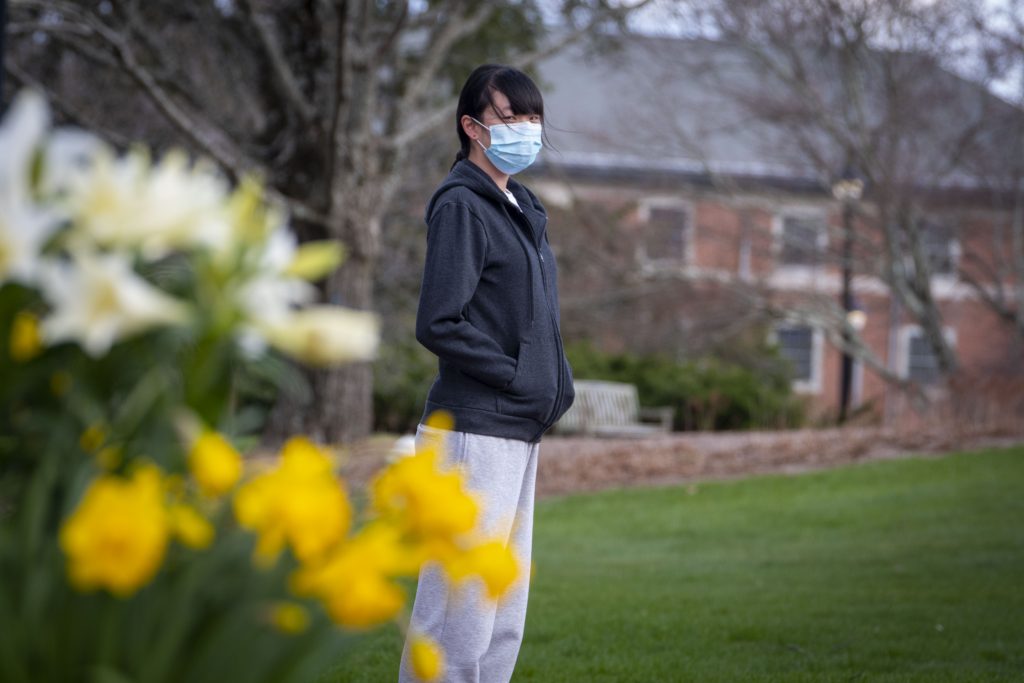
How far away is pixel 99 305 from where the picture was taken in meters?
1.38

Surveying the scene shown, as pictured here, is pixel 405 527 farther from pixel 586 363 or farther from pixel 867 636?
pixel 586 363

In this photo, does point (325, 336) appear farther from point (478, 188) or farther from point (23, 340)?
point (478, 188)

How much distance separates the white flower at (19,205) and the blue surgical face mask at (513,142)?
7.61ft

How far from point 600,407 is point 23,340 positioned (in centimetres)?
1860

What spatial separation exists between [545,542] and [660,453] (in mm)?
5147

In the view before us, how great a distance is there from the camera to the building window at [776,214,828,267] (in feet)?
67.4

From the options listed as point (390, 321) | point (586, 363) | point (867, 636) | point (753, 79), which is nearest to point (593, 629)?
point (867, 636)

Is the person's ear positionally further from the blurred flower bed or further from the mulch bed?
the mulch bed

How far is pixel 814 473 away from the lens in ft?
47.0

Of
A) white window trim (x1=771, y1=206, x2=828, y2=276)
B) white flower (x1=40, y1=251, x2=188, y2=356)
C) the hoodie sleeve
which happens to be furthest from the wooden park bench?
white flower (x1=40, y1=251, x2=188, y2=356)

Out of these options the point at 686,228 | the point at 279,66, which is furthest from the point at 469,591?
the point at 686,228

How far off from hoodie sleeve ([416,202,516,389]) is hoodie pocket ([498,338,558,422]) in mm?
37

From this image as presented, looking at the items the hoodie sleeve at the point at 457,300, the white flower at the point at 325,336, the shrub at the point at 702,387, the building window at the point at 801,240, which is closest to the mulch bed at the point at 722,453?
the shrub at the point at 702,387

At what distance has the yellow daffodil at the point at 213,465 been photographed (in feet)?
4.40
